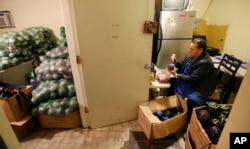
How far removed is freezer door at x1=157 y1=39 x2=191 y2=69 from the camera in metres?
→ 2.78

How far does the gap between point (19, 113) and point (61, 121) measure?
54 cm

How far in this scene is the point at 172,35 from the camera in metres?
2.72

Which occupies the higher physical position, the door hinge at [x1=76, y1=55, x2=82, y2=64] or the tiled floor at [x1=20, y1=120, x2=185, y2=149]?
the door hinge at [x1=76, y1=55, x2=82, y2=64]

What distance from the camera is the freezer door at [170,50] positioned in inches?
110

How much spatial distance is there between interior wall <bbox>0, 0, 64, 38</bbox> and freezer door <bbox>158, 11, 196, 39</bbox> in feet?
6.77

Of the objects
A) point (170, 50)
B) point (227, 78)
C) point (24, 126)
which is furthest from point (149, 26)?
point (24, 126)

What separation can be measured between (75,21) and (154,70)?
1379 mm

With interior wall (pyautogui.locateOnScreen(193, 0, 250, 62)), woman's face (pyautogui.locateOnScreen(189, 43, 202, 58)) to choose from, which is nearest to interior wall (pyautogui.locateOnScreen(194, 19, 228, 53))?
interior wall (pyautogui.locateOnScreen(193, 0, 250, 62))

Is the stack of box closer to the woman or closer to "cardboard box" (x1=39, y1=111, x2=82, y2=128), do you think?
"cardboard box" (x1=39, y1=111, x2=82, y2=128)

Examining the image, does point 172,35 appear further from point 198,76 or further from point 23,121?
point 23,121

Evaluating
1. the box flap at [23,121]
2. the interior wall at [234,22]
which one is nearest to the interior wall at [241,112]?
the box flap at [23,121]

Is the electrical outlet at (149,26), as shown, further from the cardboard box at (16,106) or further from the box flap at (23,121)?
the box flap at (23,121)

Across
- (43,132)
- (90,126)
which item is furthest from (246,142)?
(43,132)

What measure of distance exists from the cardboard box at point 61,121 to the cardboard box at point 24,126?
127 millimetres
